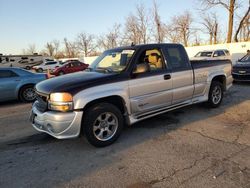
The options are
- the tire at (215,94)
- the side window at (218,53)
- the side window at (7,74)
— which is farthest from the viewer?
the side window at (218,53)

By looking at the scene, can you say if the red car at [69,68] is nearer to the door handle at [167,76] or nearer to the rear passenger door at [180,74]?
the rear passenger door at [180,74]

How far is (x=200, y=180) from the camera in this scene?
2990mm

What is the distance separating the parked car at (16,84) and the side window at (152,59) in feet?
19.0

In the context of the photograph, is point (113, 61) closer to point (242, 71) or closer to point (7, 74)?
point (7, 74)

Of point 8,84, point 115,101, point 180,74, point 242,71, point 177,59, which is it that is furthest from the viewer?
point 242,71

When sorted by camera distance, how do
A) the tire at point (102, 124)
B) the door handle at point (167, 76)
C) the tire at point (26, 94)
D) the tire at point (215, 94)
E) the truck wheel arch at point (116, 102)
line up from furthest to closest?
1. the tire at point (26, 94)
2. the tire at point (215, 94)
3. the door handle at point (167, 76)
4. the truck wheel arch at point (116, 102)
5. the tire at point (102, 124)

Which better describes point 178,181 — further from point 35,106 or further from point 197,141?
point 35,106

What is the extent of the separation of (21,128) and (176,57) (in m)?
4.13

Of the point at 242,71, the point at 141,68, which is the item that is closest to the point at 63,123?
the point at 141,68

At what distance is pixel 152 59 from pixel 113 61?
2.79 feet

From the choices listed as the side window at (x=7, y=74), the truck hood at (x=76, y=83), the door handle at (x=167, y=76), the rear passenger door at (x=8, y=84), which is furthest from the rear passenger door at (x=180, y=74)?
the side window at (x=7, y=74)

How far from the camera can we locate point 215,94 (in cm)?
643

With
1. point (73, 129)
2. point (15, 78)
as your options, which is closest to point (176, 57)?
point (73, 129)

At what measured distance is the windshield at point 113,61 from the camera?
4.66 m
